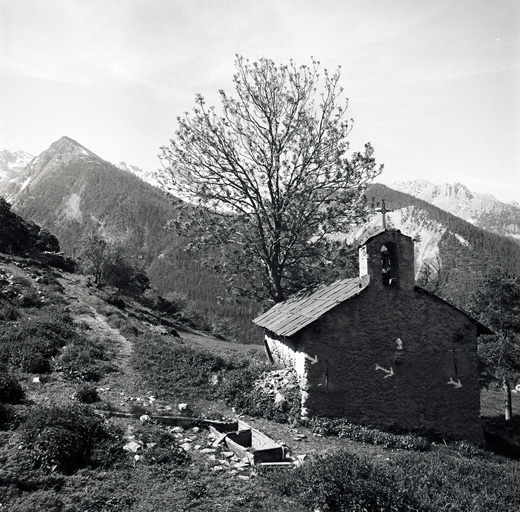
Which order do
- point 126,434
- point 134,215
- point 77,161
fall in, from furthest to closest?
point 77,161 < point 134,215 < point 126,434

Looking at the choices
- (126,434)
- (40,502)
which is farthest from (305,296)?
(40,502)

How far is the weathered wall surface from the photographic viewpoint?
1298cm

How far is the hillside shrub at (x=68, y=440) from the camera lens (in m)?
7.54

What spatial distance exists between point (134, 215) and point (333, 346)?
120597 mm

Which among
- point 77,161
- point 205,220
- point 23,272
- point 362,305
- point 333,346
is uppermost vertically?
point 77,161

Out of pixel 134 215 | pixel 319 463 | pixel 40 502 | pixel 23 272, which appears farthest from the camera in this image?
pixel 134 215

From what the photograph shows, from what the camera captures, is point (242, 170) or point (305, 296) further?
point (242, 170)

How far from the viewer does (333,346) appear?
13086 millimetres

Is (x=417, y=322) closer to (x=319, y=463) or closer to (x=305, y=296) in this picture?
(x=305, y=296)

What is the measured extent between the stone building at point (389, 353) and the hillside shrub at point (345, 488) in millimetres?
5022

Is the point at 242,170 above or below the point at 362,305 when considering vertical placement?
above

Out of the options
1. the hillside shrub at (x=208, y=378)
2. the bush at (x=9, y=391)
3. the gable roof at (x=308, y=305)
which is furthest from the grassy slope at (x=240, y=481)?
the gable roof at (x=308, y=305)

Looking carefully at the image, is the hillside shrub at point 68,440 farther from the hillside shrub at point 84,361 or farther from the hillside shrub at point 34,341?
the hillside shrub at point 34,341

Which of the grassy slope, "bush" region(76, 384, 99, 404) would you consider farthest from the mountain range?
the grassy slope
